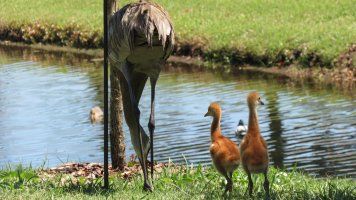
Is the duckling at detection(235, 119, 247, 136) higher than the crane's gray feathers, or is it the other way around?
the crane's gray feathers

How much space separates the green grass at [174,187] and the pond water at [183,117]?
1562 millimetres

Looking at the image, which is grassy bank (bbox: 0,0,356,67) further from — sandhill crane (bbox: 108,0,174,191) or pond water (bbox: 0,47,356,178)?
sandhill crane (bbox: 108,0,174,191)

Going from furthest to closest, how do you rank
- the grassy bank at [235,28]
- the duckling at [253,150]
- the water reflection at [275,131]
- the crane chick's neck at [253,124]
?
the grassy bank at [235,28]
the water reflection at [275,131]
the crane chick's neck at [253,124]
the duckling at [253,150]

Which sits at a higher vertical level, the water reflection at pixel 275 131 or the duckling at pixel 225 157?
the duckling at pixel 225 157

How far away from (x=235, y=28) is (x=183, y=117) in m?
7.29

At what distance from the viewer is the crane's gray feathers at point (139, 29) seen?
291 inches

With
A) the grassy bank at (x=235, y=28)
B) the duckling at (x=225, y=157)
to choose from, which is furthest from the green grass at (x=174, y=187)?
the grassy bank at (x=235, y=28)

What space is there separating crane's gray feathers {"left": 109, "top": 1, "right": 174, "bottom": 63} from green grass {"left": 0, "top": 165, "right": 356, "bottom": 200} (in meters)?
1.15

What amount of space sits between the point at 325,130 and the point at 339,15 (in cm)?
878

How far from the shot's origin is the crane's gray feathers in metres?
7.38

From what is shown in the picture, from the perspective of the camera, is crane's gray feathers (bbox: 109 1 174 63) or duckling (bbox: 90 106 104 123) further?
duckling (bbox: 90 106 104 123)

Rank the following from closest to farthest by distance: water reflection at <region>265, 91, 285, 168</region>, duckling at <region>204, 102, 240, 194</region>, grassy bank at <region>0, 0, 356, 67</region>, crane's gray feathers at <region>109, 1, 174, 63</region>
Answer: duckling at <region>204, 102, 240, 194</region> → crane's gray feathers at <region>109, 1, 174, 63</region> → water reflection at <region>265, 91, 285, 168</region> → grassy bank at <region>0, 0, 356, 67</region>

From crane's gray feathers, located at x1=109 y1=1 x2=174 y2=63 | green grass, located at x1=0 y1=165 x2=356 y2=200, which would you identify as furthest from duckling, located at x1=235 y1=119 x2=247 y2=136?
crane's gray feathers, located at x1=109 y1=1 x2=174 y2=63

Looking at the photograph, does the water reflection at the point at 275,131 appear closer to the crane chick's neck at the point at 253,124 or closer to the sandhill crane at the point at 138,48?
the sandhill crane at the point at 138,48
